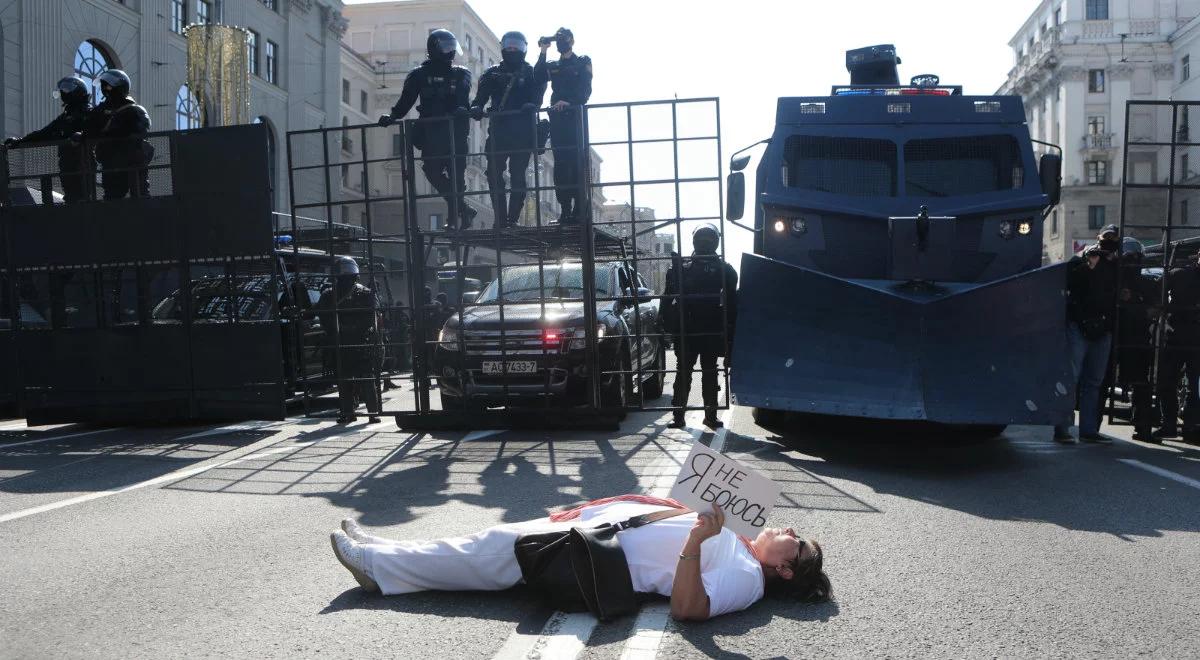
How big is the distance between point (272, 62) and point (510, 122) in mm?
35873

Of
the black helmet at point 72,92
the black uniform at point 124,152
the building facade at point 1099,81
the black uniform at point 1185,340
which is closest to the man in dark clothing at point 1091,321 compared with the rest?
the black uniform at point 1185,340

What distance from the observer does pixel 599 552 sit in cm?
408

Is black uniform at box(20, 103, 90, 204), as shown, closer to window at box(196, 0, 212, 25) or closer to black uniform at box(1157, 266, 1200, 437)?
black uniform at box(1157, 266, 1200, 437)

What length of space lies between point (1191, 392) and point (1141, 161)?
56.6m

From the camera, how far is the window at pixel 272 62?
1678 inches

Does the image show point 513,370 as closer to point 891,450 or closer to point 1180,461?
point 891,450

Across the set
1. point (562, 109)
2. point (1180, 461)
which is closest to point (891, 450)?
point (1180, 461)

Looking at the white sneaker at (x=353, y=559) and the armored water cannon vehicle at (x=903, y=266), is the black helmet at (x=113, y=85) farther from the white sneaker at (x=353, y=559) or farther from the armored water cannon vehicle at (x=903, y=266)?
the white sneaker at (x=353, y=559)

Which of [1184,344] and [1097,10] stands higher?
[1097,10]

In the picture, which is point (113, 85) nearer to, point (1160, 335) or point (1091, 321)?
point (1091, 321)

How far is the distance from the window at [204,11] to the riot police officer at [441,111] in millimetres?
28501

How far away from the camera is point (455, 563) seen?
4.39 m

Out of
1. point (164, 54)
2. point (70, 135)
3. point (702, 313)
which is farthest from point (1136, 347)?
point (164, 54)

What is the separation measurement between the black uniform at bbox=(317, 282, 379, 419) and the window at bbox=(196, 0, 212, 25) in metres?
28.1
